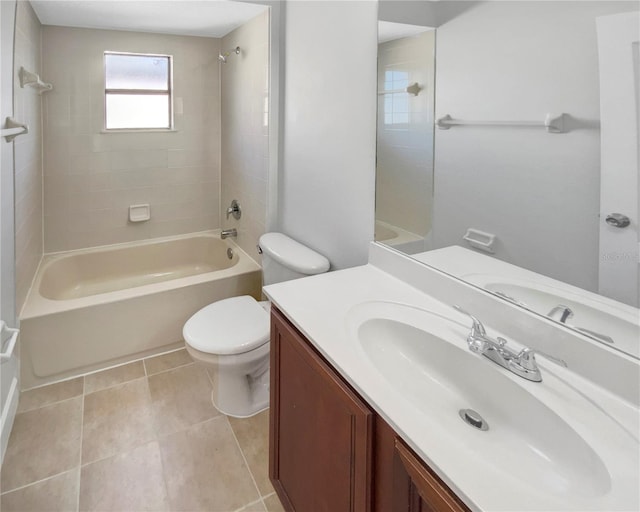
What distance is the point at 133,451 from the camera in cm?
188

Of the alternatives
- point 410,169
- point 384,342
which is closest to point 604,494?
point 384,342

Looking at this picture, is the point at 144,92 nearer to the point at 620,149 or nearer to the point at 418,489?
the point at 620,149

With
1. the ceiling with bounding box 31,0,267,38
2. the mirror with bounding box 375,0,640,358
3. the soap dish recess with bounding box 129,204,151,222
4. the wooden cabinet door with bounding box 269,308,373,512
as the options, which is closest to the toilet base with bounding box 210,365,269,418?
the wooden cabinet door with bounding box 269,308,373,512

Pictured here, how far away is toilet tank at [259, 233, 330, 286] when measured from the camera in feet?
6.89

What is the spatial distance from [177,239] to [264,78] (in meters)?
1.58

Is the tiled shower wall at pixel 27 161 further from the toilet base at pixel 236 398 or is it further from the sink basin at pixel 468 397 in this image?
the sink basin at pixel 468 397

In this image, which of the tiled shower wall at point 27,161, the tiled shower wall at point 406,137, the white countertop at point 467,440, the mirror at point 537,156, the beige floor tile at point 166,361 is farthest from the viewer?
the beige floor tile at point 166,361

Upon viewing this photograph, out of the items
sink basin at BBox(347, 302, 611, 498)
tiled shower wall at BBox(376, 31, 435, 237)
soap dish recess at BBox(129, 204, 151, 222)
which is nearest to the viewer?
sink basin at BBox(347, 302, 611, 498)

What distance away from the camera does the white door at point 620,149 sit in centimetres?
89

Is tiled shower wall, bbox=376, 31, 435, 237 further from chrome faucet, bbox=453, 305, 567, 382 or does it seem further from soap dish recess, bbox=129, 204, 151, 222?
soap dish recess, bbox=129, 204, 151, 222

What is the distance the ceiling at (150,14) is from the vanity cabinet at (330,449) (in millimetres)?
2021

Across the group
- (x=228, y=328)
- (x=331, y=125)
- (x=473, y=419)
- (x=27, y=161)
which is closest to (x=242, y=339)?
(x=228, y=328)

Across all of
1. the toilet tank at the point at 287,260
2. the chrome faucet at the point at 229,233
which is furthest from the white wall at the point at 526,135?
the chrome faucet at the point at 229,233

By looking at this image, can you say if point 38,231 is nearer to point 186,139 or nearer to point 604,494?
point 186,139
